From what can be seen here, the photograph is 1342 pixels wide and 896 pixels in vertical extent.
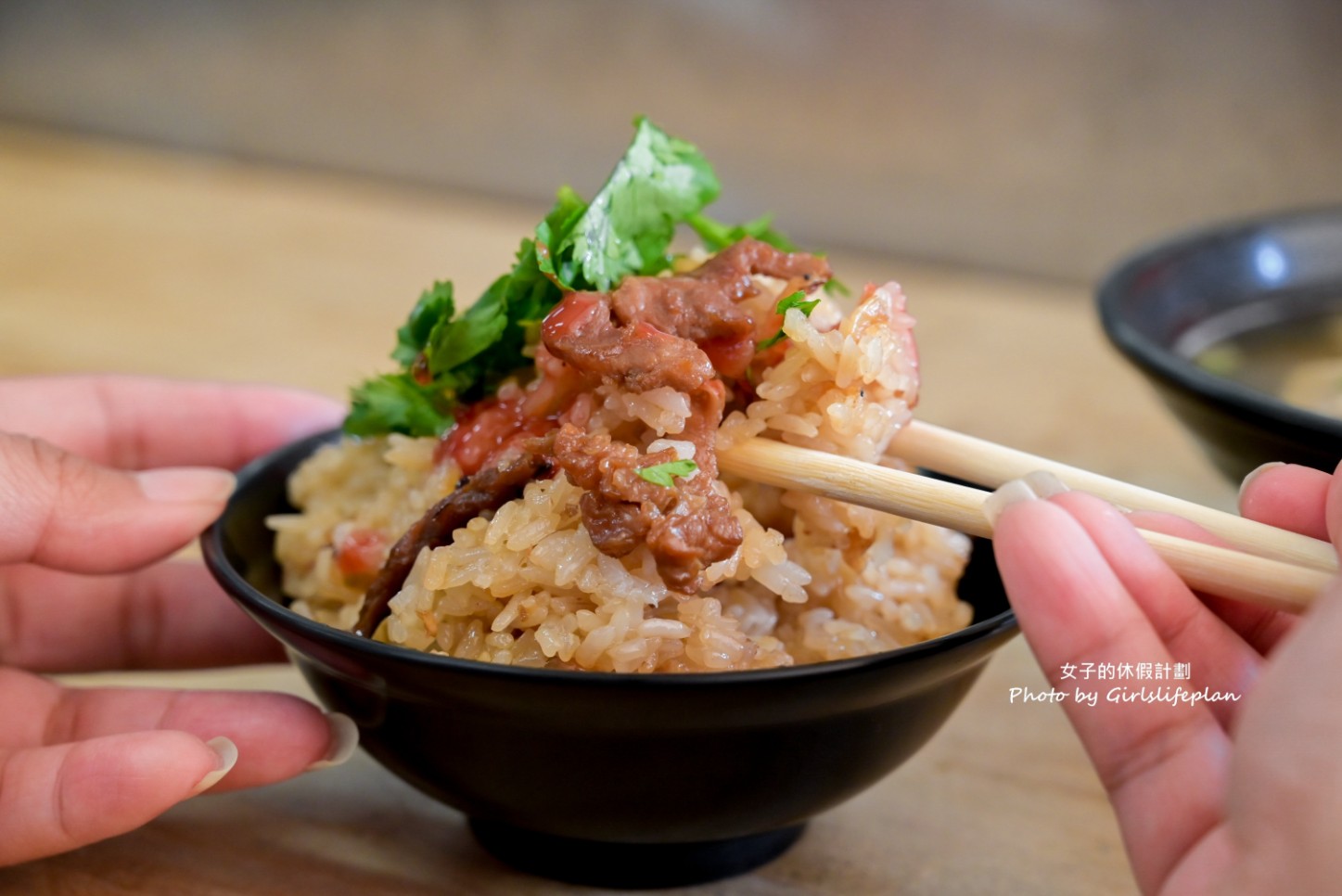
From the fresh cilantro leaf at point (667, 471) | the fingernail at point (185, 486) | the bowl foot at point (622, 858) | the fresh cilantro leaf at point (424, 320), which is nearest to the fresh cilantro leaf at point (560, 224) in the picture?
the fresh cilantro leaf at point (424, 320)

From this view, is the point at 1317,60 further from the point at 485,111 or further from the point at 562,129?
the point at 485,111

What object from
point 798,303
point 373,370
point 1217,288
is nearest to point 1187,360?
point 1217,288

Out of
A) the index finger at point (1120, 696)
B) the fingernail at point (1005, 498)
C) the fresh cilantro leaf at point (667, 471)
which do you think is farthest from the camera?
the fresh cilantro leaf at point (667, 471)

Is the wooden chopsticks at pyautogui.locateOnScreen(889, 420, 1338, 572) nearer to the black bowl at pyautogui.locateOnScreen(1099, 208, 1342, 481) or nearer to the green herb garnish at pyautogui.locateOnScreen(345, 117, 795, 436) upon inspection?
the green herb garnish at pyautogui.locateOnScreen(345, 117, 795, 436)

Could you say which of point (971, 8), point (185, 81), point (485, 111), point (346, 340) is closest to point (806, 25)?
point (971, 8)

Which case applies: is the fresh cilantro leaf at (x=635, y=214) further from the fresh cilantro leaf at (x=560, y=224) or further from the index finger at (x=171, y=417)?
the index finger at (x=171, y=417)

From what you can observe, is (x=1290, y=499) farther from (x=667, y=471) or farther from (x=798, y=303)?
(x=667, y=471)
